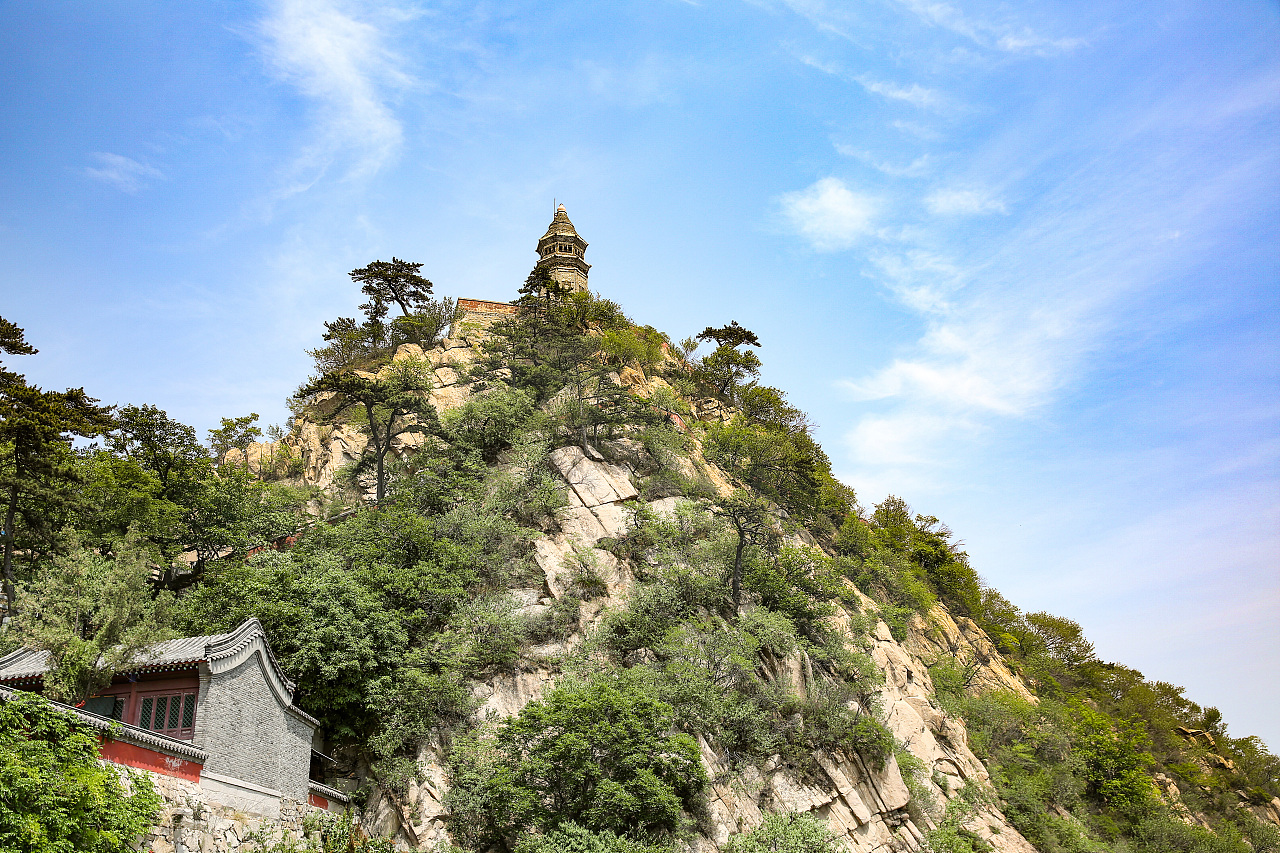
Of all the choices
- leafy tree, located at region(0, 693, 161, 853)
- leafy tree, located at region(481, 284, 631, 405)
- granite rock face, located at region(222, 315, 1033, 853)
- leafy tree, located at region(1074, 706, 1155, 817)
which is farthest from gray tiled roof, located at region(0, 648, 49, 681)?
leafy tree, located at region(1074, 706, 1155, 817)

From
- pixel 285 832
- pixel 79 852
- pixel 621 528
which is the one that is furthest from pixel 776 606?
pixel 79 852

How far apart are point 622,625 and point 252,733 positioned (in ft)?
44.6

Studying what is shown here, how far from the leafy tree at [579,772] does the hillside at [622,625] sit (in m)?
0.09

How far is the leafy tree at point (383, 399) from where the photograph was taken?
3791cm

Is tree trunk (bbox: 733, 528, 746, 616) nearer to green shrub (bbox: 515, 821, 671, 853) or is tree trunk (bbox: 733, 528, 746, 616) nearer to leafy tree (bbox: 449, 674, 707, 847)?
leafy tree (bbox: 449, 674, 707, 847)

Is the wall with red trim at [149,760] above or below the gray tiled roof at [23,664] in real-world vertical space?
below

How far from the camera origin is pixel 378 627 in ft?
80.6

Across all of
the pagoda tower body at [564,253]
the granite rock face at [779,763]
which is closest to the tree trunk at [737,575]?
the granite rock face at [779,763]

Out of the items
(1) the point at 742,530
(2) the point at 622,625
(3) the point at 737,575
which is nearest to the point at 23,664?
(2) the point at 622,625

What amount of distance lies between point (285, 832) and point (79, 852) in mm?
6375

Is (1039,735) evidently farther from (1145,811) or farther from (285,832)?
(285,832)

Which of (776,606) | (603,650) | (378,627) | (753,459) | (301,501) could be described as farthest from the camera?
(753,459)

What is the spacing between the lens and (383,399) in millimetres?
38625

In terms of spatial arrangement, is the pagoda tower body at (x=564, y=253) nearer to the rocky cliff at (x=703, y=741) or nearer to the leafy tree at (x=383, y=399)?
the rocky cliff at (x=703, y=741)
